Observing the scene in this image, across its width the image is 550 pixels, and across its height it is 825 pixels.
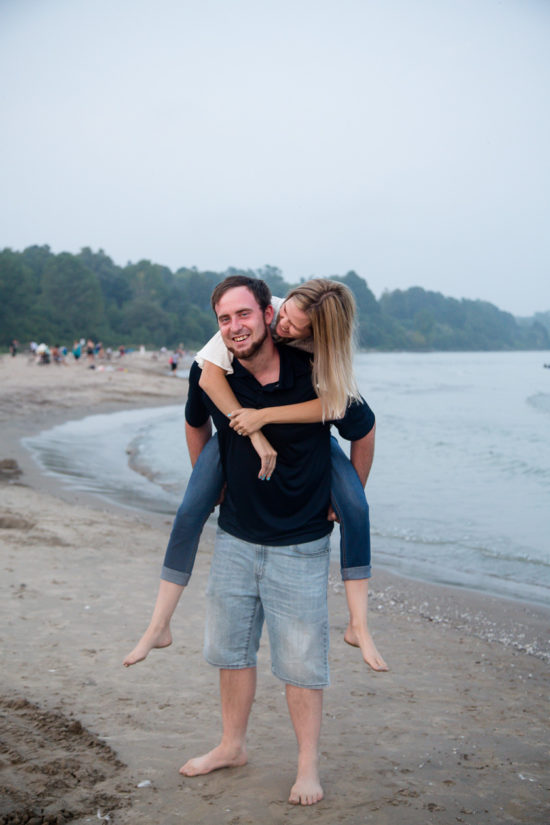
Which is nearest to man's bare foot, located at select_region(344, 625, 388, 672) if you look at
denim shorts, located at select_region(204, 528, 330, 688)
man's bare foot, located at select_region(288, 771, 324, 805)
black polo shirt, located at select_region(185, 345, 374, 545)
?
denim shorts, located at select_region(204, 528, 330, 688)

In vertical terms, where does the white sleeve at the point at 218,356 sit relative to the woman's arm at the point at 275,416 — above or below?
above

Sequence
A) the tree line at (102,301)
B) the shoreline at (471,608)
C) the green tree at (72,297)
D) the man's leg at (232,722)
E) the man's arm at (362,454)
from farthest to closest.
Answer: the green tree at (72,297) → the tree line at (102,301) → the shoreline at (471,608) → the man's leg at (232,722) → the man's arm at (362,454)

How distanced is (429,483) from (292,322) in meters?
11.6

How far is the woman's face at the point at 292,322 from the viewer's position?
8.84ft

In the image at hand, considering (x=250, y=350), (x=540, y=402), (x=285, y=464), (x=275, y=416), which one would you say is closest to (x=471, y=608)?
(x=285, y=464)

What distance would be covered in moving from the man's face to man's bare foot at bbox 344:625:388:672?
1100mm

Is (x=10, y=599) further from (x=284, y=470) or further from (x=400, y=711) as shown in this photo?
(x=284, y=470)

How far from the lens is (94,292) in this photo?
7794 centimetres

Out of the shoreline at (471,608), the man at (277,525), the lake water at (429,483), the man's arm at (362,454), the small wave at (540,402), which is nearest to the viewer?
the man at (277,525)

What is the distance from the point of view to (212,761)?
3072 millimetres

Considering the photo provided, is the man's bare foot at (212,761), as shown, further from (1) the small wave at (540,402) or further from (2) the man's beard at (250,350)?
(1) the small wave at (540,402)

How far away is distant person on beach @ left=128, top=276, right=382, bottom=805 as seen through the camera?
275 cm

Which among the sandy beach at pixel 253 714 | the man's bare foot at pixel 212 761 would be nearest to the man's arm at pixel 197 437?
the man's bare foot at pixel 212 761

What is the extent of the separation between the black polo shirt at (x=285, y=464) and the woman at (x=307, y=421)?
5 cm
